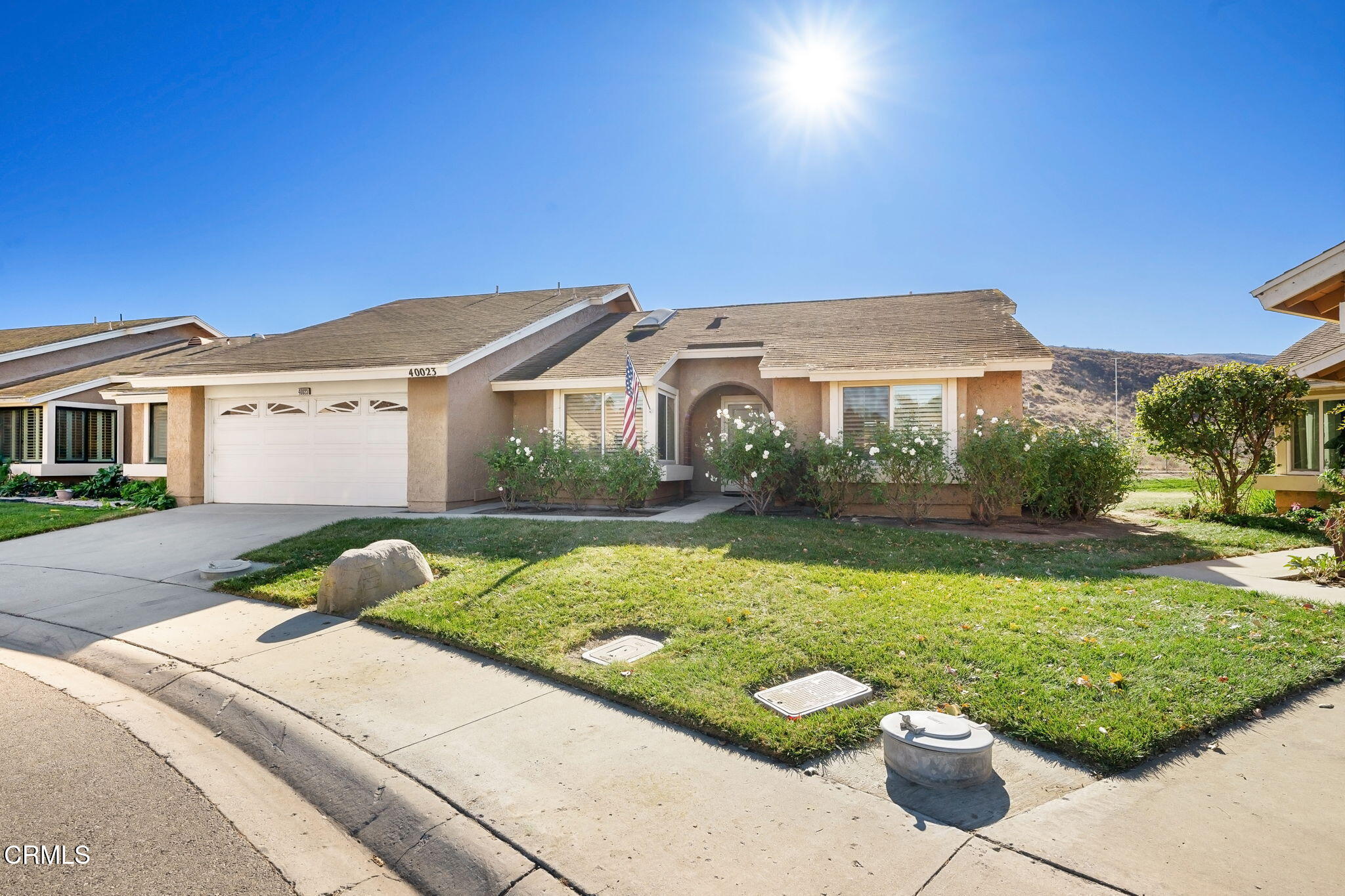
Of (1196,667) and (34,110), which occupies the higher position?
(34,110)

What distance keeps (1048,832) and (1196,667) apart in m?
2.55

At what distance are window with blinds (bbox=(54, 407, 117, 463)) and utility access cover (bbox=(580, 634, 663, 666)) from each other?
22.3 metres

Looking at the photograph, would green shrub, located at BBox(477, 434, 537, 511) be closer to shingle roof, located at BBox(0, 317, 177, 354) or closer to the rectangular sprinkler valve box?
the rectangular sprinkler valve box

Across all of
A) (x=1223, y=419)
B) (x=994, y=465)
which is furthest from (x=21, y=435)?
(x=1223, y=419)

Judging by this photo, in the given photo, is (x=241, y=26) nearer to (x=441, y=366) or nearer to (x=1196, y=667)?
(x=441, y=366)

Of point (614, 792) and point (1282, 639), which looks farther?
point (1282, 639)

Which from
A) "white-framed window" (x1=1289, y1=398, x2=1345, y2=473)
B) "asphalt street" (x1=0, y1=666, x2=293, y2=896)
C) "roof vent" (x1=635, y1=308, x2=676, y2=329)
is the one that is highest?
"roof vent" (x1=635, y1=308, x2=676, y2=329)

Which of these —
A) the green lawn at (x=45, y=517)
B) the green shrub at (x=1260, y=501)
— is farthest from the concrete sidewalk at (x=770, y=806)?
the green shrub at (x=1260, y=501)

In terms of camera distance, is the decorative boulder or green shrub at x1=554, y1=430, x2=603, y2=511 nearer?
the decorative boulder

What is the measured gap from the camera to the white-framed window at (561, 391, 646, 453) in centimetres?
1441

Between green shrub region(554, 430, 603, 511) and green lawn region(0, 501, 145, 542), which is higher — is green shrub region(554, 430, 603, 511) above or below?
above

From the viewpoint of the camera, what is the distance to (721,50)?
11.9 metres

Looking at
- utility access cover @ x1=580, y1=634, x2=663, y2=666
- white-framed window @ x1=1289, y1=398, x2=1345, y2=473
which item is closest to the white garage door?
utility access cover @ x1=580, y1=634, x2=663, y2=666

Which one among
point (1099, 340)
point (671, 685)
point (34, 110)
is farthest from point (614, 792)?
point (1099, 340)
